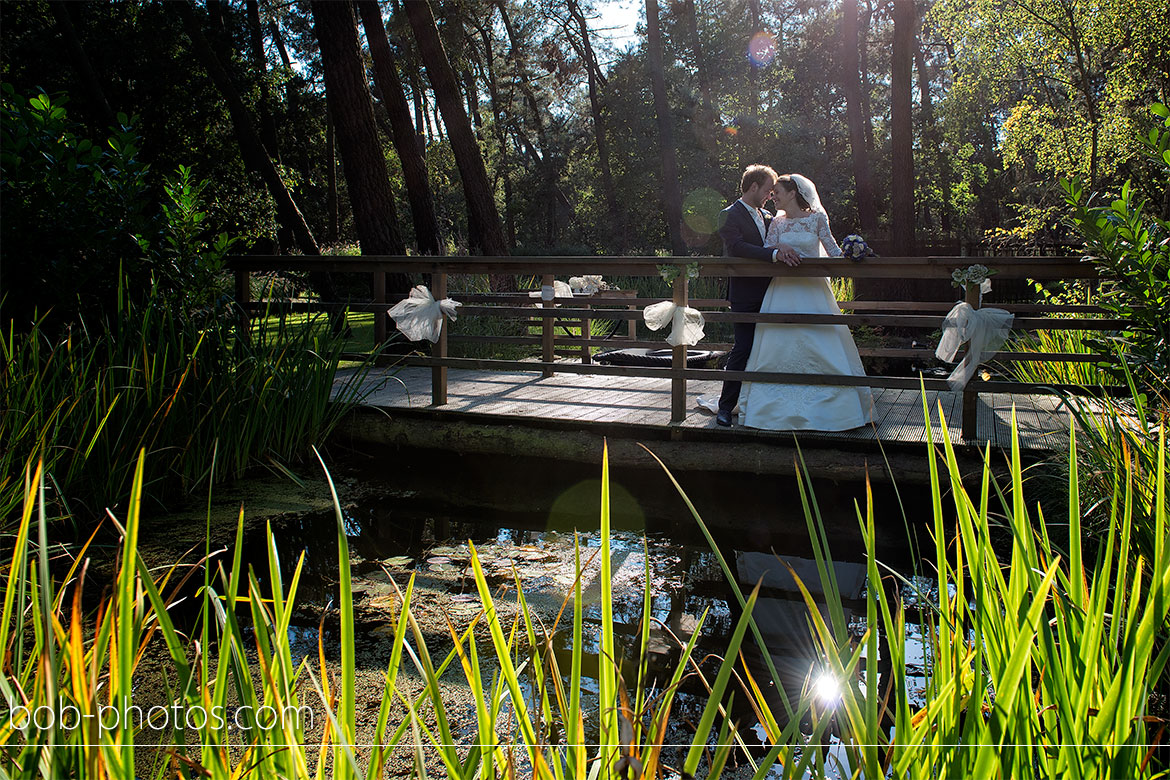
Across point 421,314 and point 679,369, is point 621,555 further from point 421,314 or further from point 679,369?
point 421,314

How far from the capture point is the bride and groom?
5.20m

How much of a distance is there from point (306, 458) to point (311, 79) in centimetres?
2387

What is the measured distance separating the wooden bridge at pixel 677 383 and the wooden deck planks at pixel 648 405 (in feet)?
0.04

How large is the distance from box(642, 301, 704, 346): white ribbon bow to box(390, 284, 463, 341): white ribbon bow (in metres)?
1.39

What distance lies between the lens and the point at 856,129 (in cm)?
1881

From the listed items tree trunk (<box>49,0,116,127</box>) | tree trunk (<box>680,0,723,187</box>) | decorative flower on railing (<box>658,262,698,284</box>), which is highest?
tree trunk (<box>680,0,723,187</box>)

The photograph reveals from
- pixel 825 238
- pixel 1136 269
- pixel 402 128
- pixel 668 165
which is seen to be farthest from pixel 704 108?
pixel 1136 269

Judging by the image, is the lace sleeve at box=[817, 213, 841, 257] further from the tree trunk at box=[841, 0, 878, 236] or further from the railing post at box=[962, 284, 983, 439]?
the tree trunk at box=[841, 0, 878, 236]

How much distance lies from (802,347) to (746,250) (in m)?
0.71

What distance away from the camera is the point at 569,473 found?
5.52m

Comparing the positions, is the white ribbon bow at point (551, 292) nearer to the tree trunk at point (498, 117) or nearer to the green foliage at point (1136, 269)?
the green foliage at point (1136, 269)

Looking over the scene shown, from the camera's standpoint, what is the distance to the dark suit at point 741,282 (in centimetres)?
527

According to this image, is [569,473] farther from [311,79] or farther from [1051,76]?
[311,79]

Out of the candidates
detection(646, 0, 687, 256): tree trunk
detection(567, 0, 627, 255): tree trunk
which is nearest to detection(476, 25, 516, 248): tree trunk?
detection(567, 0, 627, 255): tree trunk
